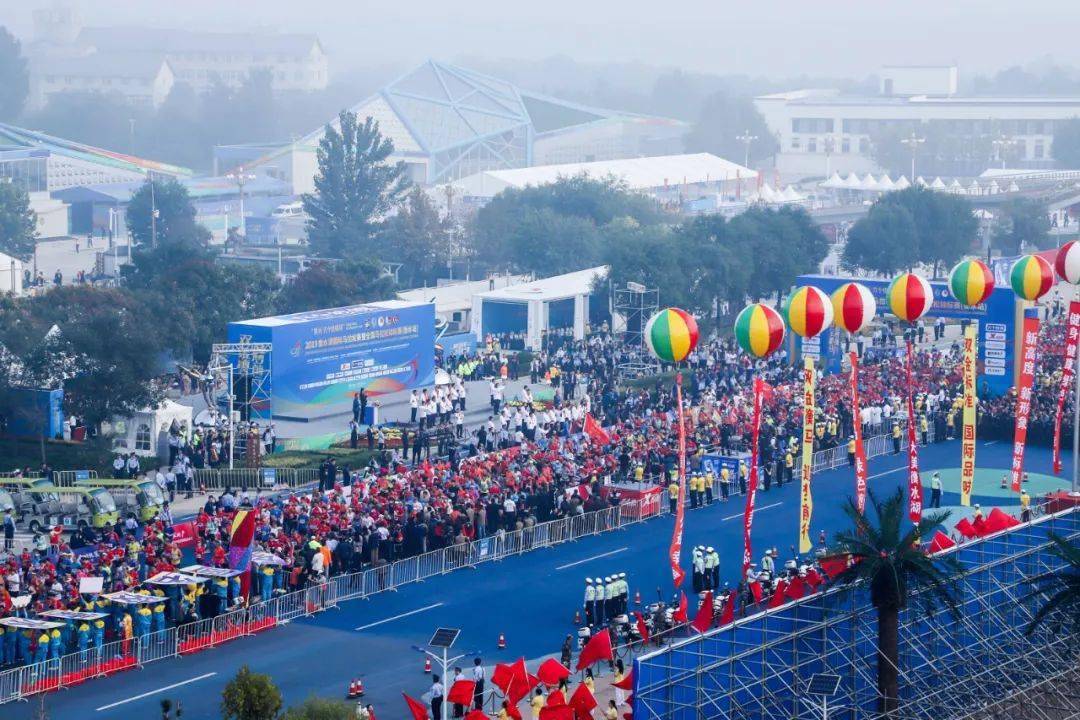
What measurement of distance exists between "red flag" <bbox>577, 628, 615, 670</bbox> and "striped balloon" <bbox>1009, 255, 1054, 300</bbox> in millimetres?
15558

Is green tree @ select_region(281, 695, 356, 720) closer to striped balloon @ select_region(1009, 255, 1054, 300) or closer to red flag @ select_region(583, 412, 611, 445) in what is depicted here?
red flag @ select_region(583, 412, 611, 445)

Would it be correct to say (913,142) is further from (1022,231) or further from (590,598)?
(590,598)

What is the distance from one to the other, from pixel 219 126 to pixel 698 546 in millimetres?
138259

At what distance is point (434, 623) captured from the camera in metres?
32.9

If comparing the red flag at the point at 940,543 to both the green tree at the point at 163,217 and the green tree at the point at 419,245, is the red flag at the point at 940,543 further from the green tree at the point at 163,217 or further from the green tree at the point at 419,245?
the green tree at the point at 163,217

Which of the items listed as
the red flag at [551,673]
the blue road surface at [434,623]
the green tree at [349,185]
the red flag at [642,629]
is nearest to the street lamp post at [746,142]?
the green tree at [349,185]

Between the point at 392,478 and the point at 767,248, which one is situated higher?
the point at 767,248

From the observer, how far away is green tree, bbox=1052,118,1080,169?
154750 millimetres

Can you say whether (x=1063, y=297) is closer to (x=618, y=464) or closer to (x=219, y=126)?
(x=618, y=464)

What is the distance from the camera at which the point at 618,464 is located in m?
43.0

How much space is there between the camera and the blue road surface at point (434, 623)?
28.9 meters

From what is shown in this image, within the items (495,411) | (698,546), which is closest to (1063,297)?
(495,411)

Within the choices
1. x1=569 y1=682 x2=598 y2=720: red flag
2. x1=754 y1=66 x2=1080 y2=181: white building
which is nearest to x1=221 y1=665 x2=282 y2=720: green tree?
x1=569 y1=682 x2=598 y2=720: red flag

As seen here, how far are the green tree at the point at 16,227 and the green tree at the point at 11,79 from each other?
69.1m
